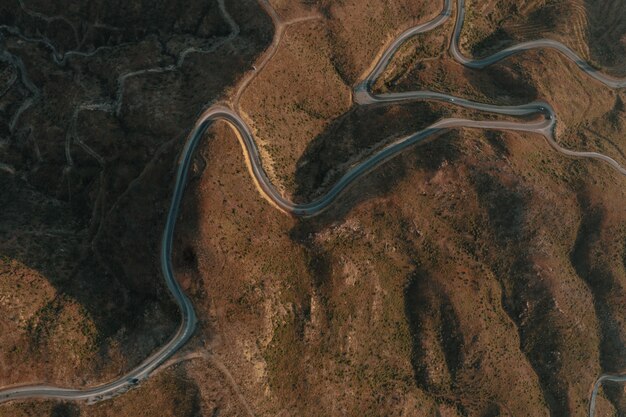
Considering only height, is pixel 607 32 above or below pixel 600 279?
above

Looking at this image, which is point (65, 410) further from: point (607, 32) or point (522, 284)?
point (607, 32)

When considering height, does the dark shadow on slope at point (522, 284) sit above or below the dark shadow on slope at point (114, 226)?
above

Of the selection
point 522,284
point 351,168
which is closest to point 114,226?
point 351,168

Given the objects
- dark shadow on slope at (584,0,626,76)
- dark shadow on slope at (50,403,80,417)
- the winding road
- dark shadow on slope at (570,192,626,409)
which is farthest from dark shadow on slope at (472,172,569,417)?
dark shadow on slope at (50,403,80,417)

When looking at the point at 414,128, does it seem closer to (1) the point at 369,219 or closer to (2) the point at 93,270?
(1) the point at 369,219

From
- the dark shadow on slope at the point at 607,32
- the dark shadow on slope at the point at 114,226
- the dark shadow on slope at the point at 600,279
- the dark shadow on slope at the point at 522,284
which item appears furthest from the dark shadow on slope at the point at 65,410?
the dark shadow on slope at the point at 607,32

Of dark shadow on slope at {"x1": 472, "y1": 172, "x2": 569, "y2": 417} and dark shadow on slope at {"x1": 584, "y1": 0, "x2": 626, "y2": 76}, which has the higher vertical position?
dark shadow on slope at {"x1": 584, "y1": 0, "x2": 626, "y2": 76}

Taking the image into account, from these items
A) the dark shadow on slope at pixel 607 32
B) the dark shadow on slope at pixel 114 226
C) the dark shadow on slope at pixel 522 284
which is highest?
the dark shadow on slope at pixel 607 32

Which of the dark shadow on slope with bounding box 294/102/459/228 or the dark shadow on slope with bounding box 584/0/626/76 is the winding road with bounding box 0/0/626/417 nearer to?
the dark shadow on slope with bounding box 294/102/459/228

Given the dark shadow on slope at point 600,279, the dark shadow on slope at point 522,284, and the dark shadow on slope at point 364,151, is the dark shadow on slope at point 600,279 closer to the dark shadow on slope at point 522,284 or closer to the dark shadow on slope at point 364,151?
the dark shadow on slope at point 522,284
